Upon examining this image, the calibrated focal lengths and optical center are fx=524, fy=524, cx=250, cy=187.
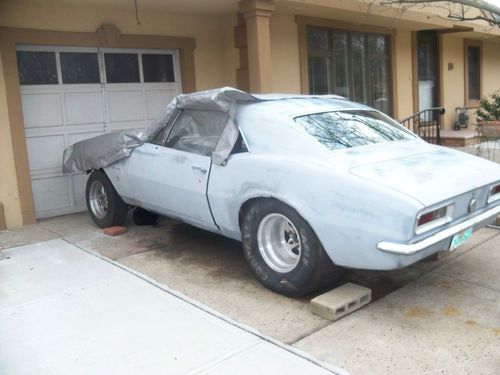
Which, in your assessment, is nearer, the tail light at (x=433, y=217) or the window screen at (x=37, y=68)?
the tail light at (x=433, y=217)

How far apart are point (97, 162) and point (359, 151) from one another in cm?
340

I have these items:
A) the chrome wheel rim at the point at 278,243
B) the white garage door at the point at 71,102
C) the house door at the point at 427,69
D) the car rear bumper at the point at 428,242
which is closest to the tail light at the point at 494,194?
the car rear bumper at the point at 428,242

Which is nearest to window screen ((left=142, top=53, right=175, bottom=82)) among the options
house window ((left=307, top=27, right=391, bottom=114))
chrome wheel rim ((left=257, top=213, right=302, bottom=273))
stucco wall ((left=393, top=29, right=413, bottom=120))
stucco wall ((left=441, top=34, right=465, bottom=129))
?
house window ((left=307, top=27, right=391, bottom=114))

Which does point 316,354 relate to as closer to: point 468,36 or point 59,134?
point 59,134

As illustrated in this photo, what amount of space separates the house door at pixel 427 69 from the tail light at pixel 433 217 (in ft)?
34.0

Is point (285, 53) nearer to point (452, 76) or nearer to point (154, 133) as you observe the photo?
point (154, 133)

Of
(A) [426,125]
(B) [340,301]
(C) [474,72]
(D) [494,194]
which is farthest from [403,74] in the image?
(B) [340,301]

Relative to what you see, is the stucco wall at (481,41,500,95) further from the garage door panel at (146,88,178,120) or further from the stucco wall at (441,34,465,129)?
the garage door panel at (146,88,178,120)

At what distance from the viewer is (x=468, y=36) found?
49.7ft

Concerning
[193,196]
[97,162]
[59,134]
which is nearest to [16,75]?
[59,134]

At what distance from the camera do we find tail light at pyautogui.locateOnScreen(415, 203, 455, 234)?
11.7ft

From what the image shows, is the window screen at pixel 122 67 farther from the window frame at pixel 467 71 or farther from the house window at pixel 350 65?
the window frame at pixel 467 71

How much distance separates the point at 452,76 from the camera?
14.8 metres

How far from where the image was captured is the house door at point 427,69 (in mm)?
13719
